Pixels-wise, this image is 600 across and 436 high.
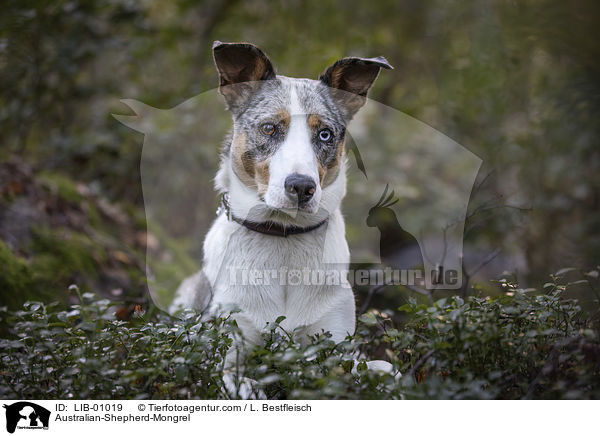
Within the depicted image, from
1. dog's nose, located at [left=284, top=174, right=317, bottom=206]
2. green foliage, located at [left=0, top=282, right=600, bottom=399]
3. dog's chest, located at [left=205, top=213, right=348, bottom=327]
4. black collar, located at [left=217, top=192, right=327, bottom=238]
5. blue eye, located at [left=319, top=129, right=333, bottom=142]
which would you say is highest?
blue eye, located at [left=319, top=129, right=333, bottom=142]

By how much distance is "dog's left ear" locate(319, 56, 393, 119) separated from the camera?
3182 millimetres

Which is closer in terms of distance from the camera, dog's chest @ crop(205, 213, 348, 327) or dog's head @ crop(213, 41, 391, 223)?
dog's head @ crop(213, 41, 391, 223)

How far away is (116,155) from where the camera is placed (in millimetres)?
6730

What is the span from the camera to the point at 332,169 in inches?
125

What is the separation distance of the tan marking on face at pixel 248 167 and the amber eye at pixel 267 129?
6.2 inches

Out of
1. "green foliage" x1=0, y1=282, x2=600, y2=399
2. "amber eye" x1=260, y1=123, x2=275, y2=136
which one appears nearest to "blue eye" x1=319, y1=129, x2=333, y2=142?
"amber eye" x1=260, y1=123, x2=275, y2=136

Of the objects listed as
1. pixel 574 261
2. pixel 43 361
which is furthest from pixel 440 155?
pixel 43 361

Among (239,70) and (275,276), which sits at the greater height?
(239,70)

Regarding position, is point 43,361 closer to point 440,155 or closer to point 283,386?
point 283,386

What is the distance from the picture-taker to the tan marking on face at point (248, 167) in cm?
→ 297

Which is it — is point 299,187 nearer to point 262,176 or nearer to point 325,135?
point 262,176

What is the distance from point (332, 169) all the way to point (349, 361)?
1226 mm
